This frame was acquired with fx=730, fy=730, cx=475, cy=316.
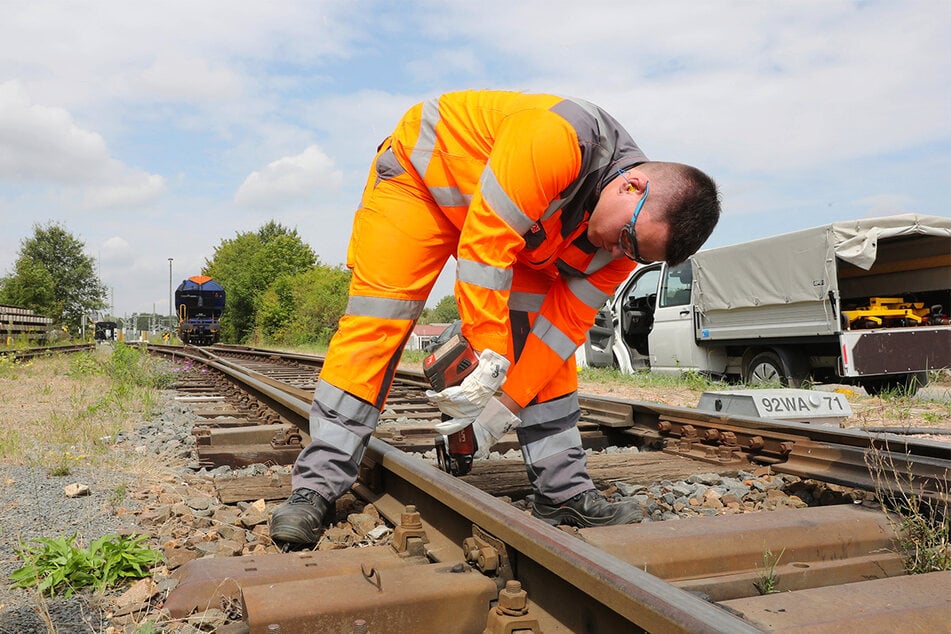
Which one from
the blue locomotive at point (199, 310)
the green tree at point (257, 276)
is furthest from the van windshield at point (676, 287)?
the green tree at point (257, 276)

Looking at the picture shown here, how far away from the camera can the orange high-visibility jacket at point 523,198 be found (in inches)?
84.6

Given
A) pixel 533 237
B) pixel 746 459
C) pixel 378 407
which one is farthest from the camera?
pixel 746 459

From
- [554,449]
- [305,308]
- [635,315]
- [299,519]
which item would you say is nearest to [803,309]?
[635,315]

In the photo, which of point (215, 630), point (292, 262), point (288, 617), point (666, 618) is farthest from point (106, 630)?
point (292, 262)

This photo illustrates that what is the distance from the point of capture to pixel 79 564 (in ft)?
6.83

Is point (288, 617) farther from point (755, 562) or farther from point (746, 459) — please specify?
point (746, 459)

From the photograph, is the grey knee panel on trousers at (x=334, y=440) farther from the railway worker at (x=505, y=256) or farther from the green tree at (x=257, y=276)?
the green tree at (x=257, y=276)

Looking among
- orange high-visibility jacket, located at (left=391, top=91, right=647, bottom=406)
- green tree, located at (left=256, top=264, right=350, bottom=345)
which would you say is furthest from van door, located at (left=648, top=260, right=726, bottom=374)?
green tree, located at (left=256, top=264, right=350, bottom=345)

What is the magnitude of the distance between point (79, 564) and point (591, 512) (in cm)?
162

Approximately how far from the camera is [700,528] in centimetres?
212

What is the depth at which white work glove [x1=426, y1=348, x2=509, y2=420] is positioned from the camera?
7.18 feet

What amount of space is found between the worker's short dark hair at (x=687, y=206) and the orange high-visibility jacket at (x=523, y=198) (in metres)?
0.18

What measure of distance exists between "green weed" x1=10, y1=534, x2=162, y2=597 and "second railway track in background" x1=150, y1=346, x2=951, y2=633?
0.69ft

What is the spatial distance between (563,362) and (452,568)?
1.14 metres
